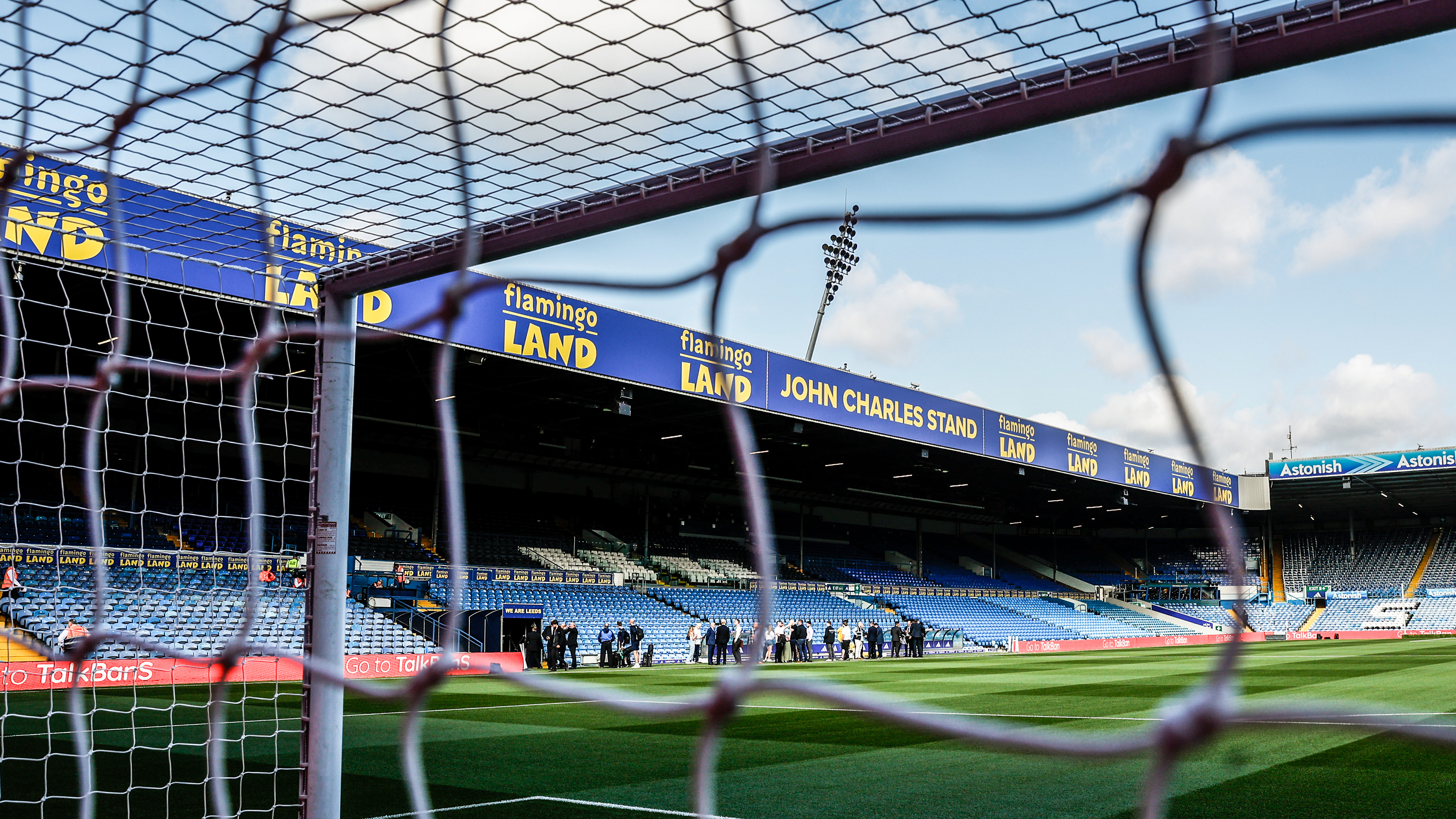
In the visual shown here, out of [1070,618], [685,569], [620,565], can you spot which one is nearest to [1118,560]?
[1070,618]

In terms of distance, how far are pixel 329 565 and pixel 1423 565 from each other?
50258 mm

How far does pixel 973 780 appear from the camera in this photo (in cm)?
667

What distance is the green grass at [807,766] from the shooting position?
19.1ft

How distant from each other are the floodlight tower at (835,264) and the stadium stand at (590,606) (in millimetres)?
9121

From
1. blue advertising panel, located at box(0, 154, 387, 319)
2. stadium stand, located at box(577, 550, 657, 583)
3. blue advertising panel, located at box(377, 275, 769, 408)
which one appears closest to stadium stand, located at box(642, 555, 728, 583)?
stadium stand, located at box(577, 550, 657, 583)

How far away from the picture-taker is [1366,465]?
36531 mm

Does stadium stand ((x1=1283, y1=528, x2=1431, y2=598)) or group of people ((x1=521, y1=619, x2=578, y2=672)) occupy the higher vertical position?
stadium stand ((x1=1283, y1=528, x2=1431, y2=598))

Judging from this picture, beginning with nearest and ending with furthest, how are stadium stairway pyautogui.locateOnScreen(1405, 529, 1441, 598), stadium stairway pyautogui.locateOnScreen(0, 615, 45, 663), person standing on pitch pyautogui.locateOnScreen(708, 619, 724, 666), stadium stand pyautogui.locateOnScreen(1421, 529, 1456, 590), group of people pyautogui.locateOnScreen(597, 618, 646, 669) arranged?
1. stadium stairway pyautogui.locateOnScreen(0, 615, 45, 663)
2. group of people pyautogui.locateOnScreen(597, 618, 646, 669)
3. person standing on pitch pyautogui.locateOnScreen(708, 619, 724, 666)
4. stadium stand pyautogui.locateOnScreen(1421, 529, 1456, 590)
5. stadium stairway pyautogui.locateOnScreen(1405, 529, 1441, 598)

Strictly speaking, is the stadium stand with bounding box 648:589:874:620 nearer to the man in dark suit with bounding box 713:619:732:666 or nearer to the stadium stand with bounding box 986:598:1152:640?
the man in dark suit with bounding box 713:619:732:666

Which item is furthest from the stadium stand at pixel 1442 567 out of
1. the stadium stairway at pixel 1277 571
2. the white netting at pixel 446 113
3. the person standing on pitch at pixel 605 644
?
the white netting at pixel 446 113

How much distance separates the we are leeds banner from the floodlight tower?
697 cm

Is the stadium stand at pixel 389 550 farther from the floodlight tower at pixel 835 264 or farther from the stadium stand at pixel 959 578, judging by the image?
the stadium stand at pixel 959 578

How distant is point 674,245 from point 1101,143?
1.29 m

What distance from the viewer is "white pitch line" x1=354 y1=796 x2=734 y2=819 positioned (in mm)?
5617
